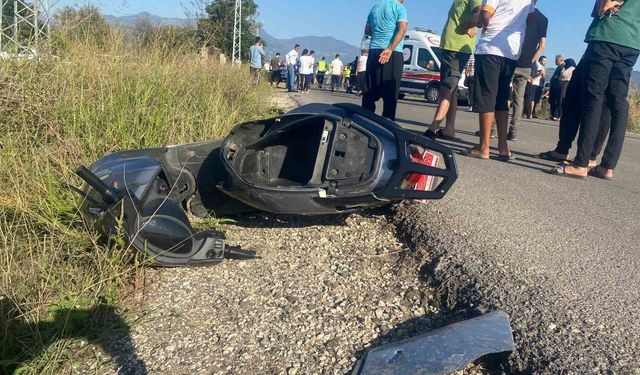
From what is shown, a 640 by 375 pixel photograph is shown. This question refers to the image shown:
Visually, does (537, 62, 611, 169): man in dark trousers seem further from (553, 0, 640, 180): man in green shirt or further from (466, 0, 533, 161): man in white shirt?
(466, 0, 533, 161): man in white shirt

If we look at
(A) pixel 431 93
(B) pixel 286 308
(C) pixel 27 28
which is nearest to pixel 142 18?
(C) pixel 27 28

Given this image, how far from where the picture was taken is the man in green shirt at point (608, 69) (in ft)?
13.5

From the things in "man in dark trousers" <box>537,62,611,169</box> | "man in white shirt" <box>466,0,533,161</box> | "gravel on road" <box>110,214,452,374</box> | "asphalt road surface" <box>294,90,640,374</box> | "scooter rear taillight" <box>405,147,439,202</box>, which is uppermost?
"man in white shirt" <box>466,0,533,161</box>

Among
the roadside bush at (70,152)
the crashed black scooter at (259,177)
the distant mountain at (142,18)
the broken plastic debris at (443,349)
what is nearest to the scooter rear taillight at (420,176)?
the crashed black scooter at (259,177)

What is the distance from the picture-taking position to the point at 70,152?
3.48m

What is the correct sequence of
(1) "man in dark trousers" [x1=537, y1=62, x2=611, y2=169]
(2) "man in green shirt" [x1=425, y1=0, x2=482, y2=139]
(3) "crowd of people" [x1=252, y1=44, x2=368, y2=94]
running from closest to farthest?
(1) "man in dark trousers" [x1=537, y1=62, x2=611, y2=169] < (2) "man in green shirt" [x1=425, y1=0, x2=482, y2=139] < (3) "crowd of people" [x1=252, y1=44, x2=368, y2=94]

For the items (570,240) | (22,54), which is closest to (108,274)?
(570,240)

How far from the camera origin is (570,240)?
9.29 ft

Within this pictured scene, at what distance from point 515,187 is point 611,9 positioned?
1.73 meters

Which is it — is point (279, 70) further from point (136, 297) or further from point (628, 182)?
point (136, 297)

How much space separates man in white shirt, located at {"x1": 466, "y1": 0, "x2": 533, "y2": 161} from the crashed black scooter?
6.26 ft

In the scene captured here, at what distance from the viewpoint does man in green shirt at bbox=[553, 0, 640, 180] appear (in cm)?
412

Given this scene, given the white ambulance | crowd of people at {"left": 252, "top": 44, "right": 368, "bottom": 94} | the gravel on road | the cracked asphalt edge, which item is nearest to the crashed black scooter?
the gravel on road

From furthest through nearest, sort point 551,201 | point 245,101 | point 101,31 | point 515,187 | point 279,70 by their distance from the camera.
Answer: point 279,70 < point 245,101 < point 101,31 < point 515,187 < point 551,201
